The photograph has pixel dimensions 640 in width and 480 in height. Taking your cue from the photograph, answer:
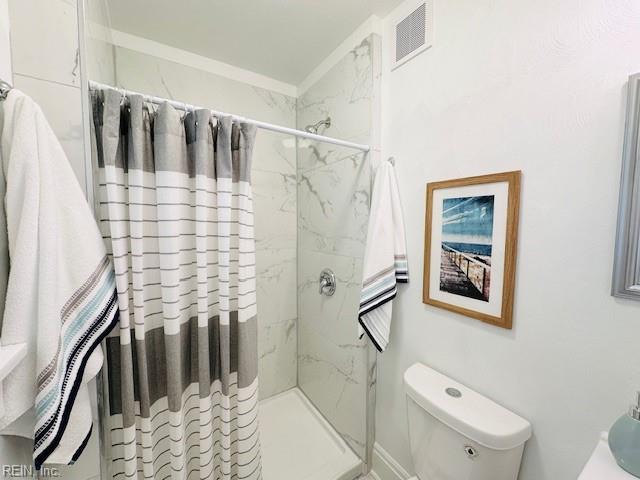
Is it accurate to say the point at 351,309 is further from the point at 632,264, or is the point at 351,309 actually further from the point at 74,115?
the point at 74,115

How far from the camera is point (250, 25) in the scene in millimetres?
1340

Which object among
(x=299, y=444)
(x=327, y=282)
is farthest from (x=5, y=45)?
(x=299, y=444)

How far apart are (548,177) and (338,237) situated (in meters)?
1.01

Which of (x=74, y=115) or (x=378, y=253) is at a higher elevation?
(x=74, y=115)

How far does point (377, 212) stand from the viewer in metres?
1.21

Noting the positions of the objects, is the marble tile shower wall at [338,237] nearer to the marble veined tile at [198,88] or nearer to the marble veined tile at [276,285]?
the marble veined tile at [276,285]

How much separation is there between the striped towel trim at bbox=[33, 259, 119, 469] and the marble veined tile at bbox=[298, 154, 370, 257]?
42.7 inches

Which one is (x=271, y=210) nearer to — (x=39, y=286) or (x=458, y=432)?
(x=39, y=286)

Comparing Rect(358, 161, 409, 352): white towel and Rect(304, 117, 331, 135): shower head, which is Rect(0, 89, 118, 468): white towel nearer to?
Rect(358, 161, 409, 352): white towel

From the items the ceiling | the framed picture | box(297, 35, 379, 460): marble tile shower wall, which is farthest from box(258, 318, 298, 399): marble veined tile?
the ceiling

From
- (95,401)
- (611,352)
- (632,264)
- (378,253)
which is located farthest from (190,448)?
(632,264)

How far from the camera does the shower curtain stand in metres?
0.76

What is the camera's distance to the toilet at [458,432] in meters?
0.78

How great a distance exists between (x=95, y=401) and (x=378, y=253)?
1.08 meters
